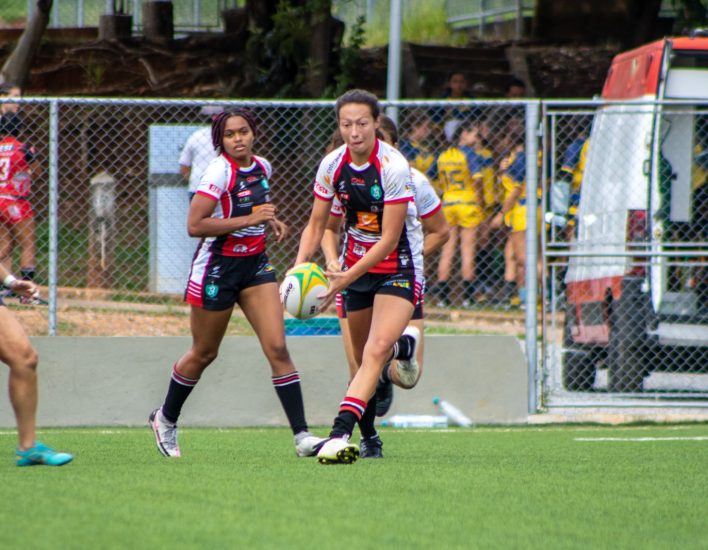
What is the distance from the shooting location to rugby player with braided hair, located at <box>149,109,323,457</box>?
24.0 feet

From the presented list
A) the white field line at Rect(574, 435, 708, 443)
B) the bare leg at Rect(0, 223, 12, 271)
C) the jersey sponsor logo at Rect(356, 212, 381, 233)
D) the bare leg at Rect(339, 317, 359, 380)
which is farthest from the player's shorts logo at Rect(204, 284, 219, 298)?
the bare leg at Rect(0, 223, 12, 271)

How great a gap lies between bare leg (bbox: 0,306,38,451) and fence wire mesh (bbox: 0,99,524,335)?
413cm

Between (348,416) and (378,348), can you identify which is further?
(378,348)

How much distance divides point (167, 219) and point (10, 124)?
1660 mm

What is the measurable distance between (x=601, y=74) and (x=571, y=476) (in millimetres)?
16389

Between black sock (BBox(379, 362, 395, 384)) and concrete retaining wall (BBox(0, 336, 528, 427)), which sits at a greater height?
black sock (BBox(379, 362, 395, 384))

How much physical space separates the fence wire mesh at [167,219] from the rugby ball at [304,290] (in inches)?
144

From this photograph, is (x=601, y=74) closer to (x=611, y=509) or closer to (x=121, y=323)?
(x=121, y=323)

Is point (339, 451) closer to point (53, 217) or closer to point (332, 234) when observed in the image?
point (332, 234)

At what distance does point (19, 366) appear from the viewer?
6457 millimetres

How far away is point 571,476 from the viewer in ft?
21.7

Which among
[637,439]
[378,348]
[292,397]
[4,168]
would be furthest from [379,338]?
[4,168]

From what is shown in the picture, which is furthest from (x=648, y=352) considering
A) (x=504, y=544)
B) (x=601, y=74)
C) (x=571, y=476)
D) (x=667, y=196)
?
(x=601, y=74)

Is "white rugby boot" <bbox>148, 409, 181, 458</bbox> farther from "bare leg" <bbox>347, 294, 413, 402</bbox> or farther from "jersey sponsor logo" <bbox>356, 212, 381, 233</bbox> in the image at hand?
"jersey sponsor logo" <bbox>356, 212, 381, 233</bbox>
